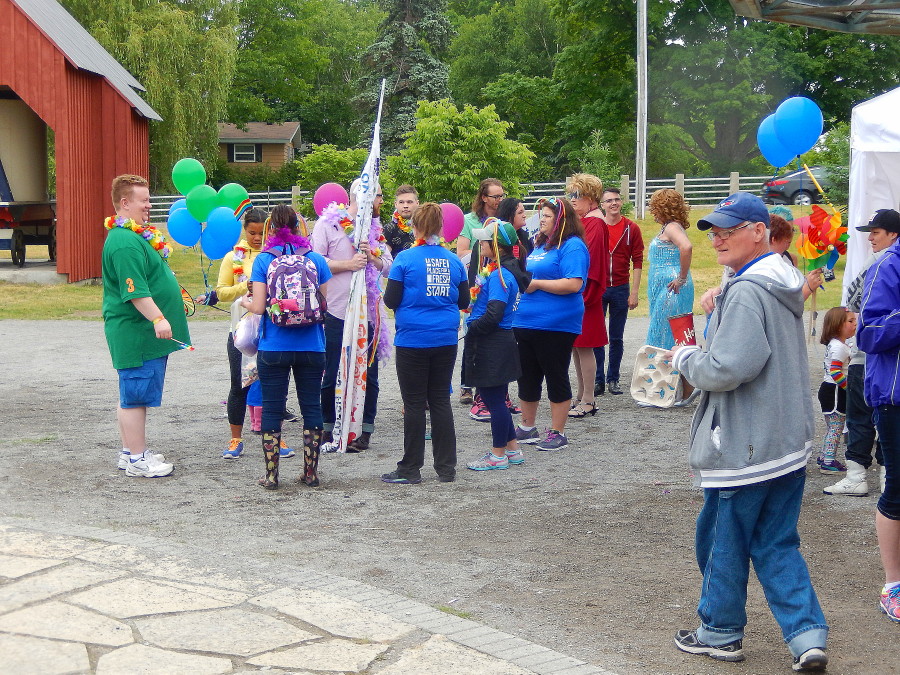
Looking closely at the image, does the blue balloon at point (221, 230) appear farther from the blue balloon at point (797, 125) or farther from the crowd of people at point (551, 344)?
the blue balloon at point (797, 125)

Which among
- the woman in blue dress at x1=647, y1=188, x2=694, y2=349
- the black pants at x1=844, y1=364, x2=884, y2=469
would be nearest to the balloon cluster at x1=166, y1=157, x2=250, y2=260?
the woman in blue dress at x1=647, y1=188, x2=694, y2=349

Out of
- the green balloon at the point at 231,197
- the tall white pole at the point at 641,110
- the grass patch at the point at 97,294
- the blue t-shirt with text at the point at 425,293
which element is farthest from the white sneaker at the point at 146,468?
the tall white pole at the point at 641,110

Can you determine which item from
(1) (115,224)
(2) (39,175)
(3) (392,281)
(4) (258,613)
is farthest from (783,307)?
(2) (39,175)

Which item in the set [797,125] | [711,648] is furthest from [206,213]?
[711,648]

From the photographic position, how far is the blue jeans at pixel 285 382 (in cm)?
639

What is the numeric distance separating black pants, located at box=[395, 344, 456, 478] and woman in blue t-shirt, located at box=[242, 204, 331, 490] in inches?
22.0

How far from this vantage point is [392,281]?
21.5 feet

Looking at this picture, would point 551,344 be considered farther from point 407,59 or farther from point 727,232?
point 407,59

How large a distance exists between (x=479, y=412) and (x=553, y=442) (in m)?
1.22

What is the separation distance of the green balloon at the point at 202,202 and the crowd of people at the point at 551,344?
1.42 metres

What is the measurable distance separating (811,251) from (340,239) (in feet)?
12.1

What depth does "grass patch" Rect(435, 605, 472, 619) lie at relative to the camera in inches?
177

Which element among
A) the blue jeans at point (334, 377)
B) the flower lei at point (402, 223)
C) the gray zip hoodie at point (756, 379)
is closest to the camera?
the gray zip hoodie at point (756, 379)

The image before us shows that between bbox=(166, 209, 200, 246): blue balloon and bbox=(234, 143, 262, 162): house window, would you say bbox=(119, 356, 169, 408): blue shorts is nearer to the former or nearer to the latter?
bbox=(166, 209, 200, 246): blue balloon
